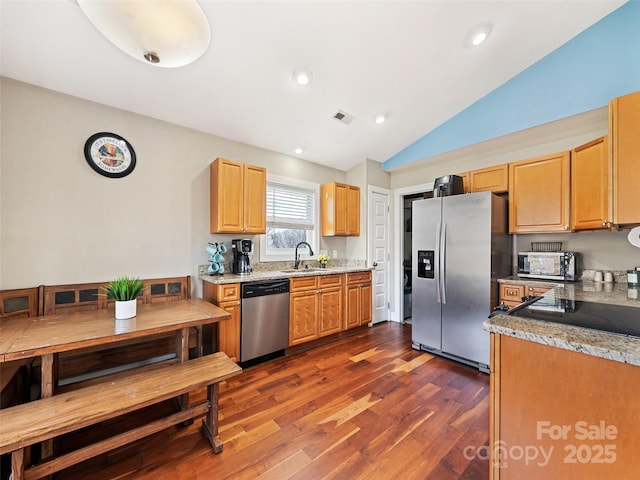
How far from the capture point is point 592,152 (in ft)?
7.62

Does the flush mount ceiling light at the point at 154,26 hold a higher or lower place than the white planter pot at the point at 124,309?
higher

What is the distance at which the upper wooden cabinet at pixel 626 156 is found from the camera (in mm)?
1393

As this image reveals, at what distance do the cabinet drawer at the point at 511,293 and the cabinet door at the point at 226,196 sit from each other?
9.56 feet

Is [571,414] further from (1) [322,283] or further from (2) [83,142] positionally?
(2) [83,142]

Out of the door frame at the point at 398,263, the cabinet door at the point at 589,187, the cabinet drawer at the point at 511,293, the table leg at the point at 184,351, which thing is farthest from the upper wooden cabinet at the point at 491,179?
the table leg at the point at 184,351

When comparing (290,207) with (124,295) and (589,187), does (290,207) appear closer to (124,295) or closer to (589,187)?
(124,295)

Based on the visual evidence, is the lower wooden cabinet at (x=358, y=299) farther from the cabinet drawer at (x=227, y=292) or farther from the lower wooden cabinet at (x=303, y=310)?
the cabinet drawer at (x=227, y=292)

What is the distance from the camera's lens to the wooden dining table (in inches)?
55.9

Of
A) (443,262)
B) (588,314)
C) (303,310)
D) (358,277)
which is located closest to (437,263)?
(443,262)

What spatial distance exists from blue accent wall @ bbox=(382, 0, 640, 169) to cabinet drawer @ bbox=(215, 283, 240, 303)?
320 cm

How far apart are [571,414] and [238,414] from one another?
78.9 inches

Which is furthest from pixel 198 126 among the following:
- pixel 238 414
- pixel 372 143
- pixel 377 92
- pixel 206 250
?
pixel 238 414

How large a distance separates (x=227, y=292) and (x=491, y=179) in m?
3.26

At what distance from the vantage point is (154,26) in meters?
1.19
